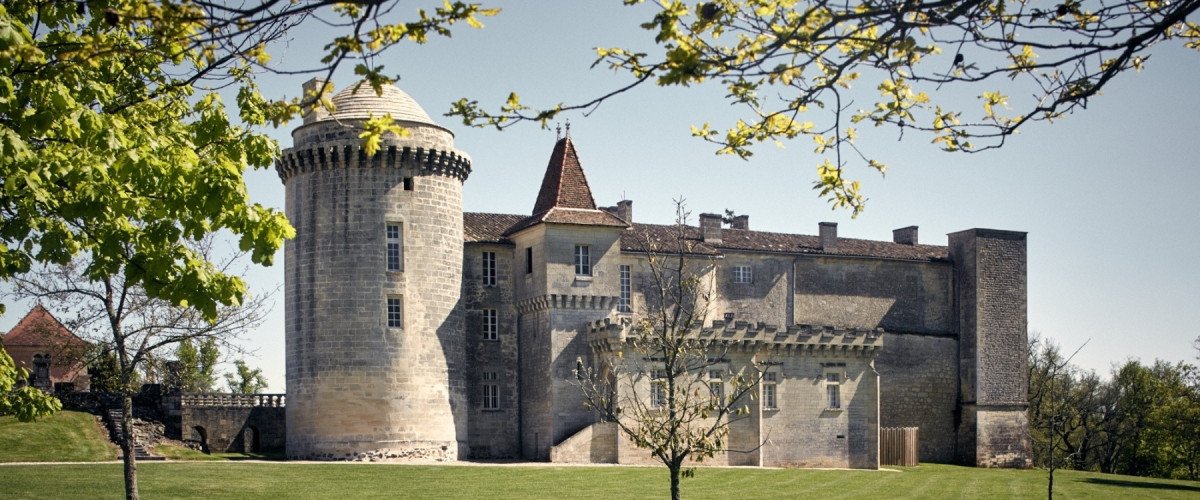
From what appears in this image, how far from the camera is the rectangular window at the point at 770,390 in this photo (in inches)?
2105

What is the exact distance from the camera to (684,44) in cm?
1004

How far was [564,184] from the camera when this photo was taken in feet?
176

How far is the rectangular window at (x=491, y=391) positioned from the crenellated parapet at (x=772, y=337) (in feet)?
13.7

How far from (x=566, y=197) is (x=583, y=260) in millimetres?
2555

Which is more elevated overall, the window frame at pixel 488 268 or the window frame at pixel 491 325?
the window frame at pixel 488 268

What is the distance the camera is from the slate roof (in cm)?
5497

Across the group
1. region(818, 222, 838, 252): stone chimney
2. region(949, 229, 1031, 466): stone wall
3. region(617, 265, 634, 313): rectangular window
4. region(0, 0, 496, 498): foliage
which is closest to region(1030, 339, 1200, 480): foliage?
region(949, 229, 1031, 466): stone wall

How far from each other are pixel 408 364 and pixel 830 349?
17.0 metres

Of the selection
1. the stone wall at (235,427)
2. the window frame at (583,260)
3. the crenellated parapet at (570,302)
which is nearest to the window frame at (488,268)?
the crenellated parapet at (570,302)

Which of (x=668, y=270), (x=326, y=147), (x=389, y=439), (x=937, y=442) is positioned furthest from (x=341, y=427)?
(x=937, y=442)

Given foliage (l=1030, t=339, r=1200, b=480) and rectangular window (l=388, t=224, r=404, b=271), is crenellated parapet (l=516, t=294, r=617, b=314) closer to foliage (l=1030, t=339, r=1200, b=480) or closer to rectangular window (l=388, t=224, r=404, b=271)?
rectangular window (l=388, t=224, r=404, b=271)

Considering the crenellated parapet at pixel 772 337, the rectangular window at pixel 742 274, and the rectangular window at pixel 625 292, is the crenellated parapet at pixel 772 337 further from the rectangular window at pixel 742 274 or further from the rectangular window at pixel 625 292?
the rectangular window at pixel 625 292

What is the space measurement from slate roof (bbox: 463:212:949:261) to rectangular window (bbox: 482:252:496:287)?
684mm

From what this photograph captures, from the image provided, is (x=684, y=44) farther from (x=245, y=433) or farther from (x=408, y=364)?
(x=245, y=433)
